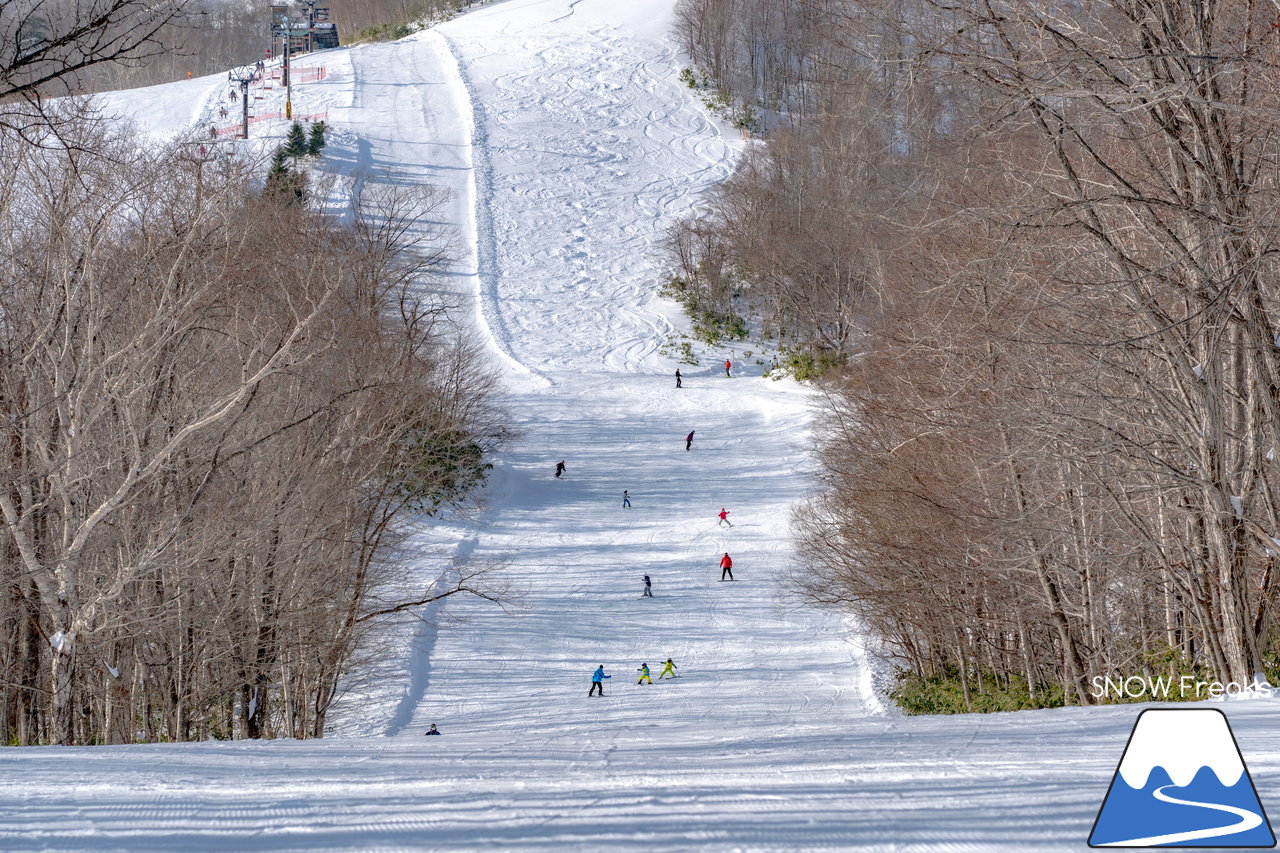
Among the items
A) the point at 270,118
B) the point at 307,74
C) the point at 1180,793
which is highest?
the point at 307,74

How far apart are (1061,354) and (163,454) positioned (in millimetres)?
10039

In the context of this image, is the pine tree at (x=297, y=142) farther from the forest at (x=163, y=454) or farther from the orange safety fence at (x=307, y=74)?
the forest at (x=163, y=454)

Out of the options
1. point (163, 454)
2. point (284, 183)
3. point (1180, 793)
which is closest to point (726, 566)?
point (163, 454)

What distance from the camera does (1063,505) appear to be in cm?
1221

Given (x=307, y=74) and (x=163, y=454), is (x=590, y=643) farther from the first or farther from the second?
(x=307, y=74)

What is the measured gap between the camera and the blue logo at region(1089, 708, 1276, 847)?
12.0ft

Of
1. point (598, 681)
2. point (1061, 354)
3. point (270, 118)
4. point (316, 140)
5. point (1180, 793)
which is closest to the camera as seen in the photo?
point (1180, 793)

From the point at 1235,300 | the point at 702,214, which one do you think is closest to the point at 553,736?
the point at 1235,300

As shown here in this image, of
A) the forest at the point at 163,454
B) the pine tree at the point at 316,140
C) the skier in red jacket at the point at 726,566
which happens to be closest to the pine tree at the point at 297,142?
the pine tree at the point at 316,140

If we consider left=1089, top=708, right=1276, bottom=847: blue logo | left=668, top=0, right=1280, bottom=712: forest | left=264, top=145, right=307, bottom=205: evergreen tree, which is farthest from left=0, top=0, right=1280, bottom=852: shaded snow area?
left=264, top=145, right=307, bottom=205: evergreen tree

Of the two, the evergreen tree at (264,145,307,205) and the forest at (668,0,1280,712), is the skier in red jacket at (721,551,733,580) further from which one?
the evergreen tree at (264,145,307,205)

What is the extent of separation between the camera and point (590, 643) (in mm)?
21797

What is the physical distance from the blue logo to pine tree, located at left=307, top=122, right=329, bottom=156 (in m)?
57.4

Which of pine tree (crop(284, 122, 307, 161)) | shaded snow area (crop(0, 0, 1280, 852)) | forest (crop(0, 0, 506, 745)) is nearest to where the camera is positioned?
shaded snow area (crop(0, 0, 1280, 852))
